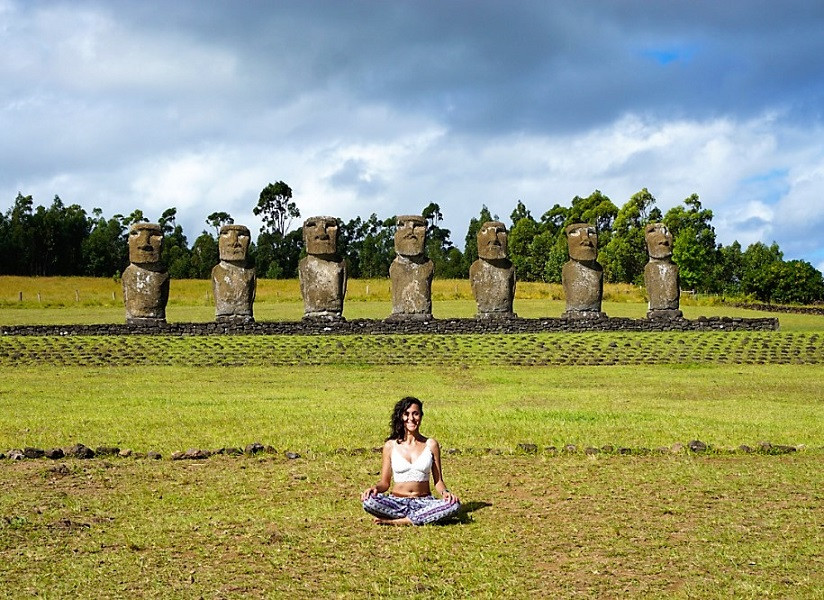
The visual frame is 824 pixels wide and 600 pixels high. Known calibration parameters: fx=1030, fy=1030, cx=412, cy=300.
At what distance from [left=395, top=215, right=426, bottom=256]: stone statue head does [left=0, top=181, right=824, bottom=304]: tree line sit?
32.8 meters

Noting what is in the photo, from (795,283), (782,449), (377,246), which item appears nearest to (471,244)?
(377,246)

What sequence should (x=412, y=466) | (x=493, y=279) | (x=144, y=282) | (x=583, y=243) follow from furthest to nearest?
(x=583, y=243) → (x=493, y=279) → (x=144, y=282) → (x=412, y=466)

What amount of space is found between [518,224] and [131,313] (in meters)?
53.6

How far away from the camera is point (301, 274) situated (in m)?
27.5

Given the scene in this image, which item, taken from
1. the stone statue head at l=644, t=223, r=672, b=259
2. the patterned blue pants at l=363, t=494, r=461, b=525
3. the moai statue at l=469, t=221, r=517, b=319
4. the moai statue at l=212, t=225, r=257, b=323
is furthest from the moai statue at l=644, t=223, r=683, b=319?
the patterned blue pants at l=363, t=494, r=461, b=525

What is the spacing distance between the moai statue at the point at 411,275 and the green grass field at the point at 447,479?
7.73m

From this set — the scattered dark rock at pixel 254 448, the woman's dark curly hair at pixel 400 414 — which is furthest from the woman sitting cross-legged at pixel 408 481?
the scattered dark rock at pixel 254 448

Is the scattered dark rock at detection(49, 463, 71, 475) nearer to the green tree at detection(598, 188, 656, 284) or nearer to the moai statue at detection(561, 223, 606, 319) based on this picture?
the moai statue at detection(561, 223, 606, 319)

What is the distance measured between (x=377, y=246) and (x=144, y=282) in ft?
176

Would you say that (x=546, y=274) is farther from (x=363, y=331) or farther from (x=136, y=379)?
(x=136, y=379)

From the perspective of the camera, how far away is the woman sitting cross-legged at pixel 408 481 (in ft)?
24.8

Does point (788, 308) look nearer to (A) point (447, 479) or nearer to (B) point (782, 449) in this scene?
(B) point (782, 449)

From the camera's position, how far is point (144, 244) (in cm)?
2711

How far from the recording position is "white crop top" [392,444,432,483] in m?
7.73
